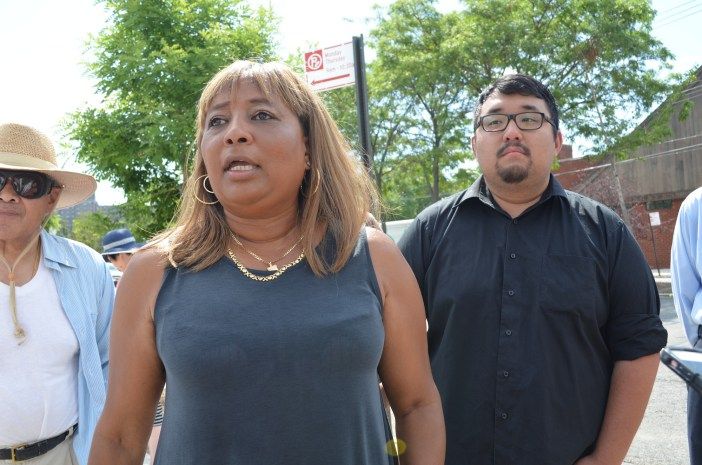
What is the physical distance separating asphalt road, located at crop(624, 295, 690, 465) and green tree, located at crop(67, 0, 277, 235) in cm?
953

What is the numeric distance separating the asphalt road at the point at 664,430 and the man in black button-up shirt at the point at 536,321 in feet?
9.46

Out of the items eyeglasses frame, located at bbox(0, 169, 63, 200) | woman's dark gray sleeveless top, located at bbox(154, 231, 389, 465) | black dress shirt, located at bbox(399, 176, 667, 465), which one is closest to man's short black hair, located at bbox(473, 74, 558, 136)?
black dress shirt, located at bbox(399, 176, 667, 465)

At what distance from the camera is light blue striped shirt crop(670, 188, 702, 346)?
10.9 feet

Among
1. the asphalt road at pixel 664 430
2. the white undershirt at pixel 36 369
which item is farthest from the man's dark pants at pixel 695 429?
the white undershirt at pixel 36 369

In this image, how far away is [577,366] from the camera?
2359mm

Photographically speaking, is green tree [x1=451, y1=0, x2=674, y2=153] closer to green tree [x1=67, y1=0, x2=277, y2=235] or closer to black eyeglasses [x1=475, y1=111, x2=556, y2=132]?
green tree [x1=67, y1=0, x2=277, y2=235]

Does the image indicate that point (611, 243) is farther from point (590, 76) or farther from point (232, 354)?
point (590, 76)

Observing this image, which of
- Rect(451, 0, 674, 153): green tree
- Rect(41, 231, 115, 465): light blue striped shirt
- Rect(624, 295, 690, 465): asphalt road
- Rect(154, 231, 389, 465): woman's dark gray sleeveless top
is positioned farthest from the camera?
Rect(451, 0, 674, 153): green tree

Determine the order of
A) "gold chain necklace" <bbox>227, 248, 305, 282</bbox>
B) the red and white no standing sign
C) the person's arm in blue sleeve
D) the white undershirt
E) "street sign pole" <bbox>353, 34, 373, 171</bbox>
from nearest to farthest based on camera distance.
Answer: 1. "gold chain necklace" <bbox>227, 248, 305, 282</bbox>
2. the white undershirt
3. the person's arm in blue sleeve
4. the red and white no standing sign
5. "street sign pole" <bbox>353, 34, 373, 171</bbox>

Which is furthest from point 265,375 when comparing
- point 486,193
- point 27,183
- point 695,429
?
point 695,429

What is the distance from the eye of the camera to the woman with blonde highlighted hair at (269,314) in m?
1.70

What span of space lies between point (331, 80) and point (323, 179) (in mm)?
4359

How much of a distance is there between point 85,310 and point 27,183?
65cm

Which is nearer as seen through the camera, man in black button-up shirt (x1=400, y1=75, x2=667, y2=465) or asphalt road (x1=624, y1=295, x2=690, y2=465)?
man in black button-up shirt (x1=400, y1=75, x2=667, y2=465)
